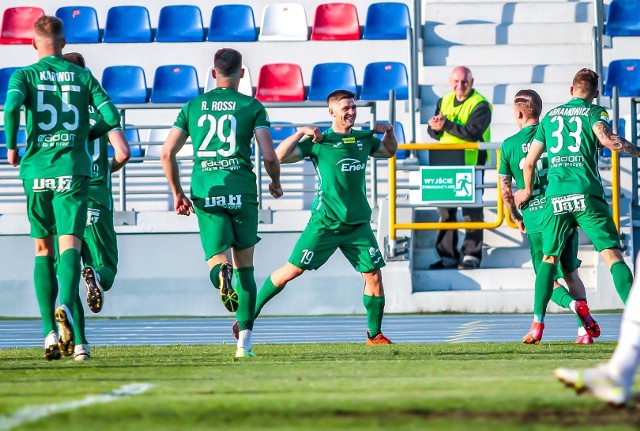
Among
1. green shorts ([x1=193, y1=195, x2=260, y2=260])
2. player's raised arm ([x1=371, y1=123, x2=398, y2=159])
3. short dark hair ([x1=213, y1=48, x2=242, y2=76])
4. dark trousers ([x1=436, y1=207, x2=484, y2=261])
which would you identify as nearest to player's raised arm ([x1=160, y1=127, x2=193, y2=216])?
green shorts ([x1=193, y1=195, x2=260, y2=260])

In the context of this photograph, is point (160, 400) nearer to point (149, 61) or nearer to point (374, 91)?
point (374, 91)

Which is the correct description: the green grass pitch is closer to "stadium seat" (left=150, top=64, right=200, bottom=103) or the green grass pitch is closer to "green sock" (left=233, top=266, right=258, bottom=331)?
"green sock" (left=233, top=266, right=258, bottom=331)

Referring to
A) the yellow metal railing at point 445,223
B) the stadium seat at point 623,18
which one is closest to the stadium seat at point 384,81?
the yellow metal railing at point 445,223

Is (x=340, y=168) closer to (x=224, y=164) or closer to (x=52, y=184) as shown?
(x=224, y=164)

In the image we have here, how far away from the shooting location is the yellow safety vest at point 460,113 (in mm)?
15328

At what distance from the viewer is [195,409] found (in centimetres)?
473

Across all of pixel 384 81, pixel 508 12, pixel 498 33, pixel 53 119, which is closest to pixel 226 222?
pixel 53 119

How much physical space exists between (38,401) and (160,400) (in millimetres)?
491

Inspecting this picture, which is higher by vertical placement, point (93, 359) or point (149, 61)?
point (149, 61)

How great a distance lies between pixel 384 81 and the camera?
1809 cm

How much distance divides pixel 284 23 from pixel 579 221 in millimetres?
10412

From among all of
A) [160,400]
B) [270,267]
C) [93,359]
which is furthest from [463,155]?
[160,400]

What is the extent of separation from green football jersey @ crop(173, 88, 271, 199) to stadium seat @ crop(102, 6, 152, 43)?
36.6 ft

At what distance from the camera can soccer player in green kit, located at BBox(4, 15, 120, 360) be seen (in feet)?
26.0
